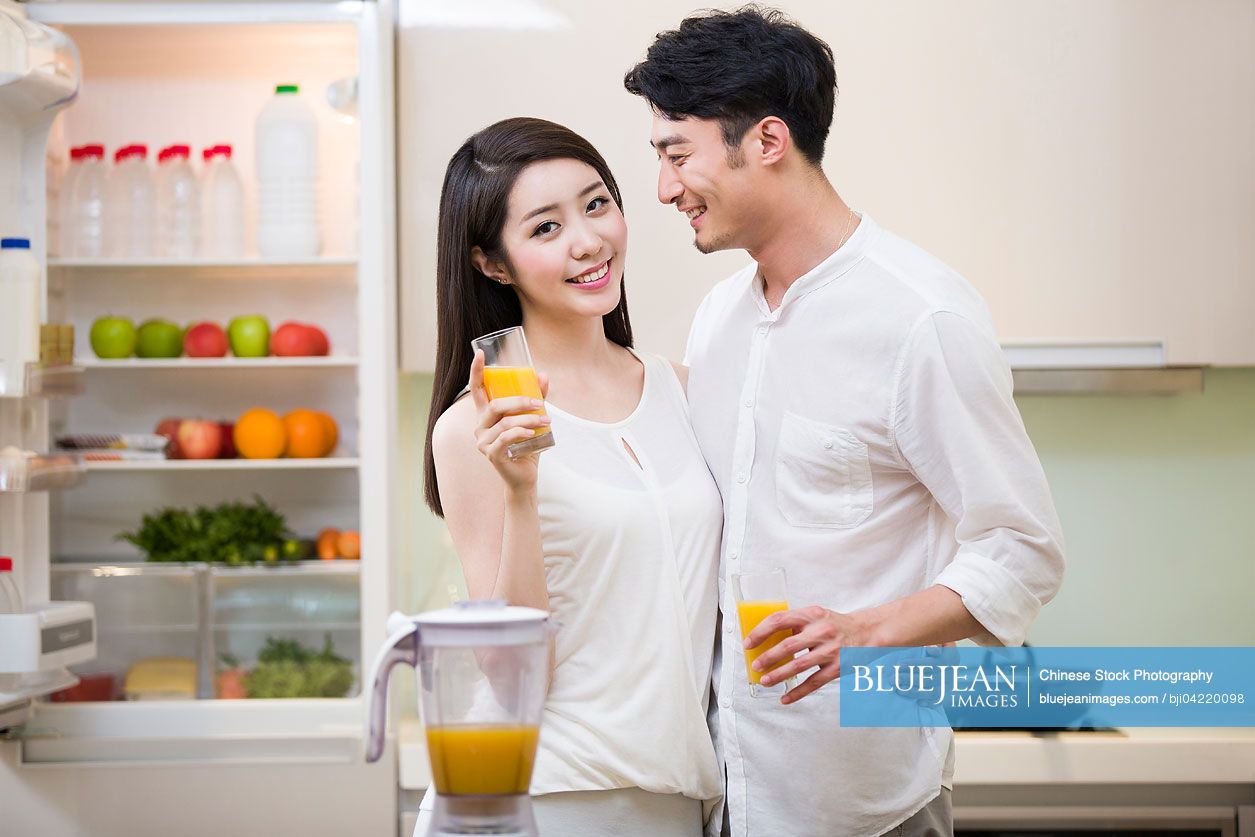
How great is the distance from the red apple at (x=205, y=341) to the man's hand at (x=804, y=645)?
1.59 metres

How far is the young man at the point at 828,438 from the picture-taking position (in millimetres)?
1278

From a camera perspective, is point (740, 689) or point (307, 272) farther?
point (307, 272)

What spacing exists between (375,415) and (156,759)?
2.39ft

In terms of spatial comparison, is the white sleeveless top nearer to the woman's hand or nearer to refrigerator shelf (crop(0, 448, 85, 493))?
the woman's hand

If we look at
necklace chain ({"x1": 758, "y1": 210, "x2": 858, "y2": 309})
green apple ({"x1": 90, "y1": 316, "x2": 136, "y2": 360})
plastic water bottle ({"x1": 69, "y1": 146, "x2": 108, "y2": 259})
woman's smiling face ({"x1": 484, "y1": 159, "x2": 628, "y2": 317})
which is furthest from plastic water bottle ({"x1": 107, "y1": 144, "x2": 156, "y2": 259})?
necklace chain ({"x1": 758, "y1": 210, "x2": 858, "y2": 309})

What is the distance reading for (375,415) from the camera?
7.34 feet

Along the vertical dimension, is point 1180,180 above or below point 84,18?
below

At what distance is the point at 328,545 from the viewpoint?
2.46 metres

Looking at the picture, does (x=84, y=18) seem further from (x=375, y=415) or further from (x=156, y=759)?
(x=156, y=759)

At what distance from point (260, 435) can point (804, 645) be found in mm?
1534

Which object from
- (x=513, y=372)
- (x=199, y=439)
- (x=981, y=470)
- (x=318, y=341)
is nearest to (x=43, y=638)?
(x=199, y=439)

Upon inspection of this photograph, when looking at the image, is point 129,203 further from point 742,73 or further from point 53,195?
point 742,73

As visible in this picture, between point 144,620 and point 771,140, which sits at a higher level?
point 771,140

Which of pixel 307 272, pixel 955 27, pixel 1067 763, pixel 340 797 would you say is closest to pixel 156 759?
pixel 340 797
